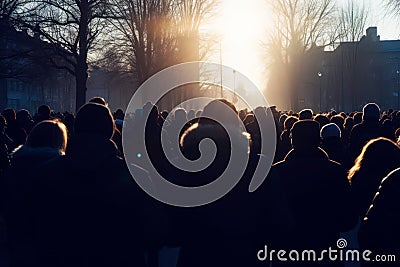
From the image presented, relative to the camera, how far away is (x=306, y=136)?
5.06 m

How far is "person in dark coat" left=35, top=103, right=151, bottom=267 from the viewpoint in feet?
12.8

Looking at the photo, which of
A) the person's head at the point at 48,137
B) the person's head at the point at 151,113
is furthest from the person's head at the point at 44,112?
the person's head at the point at 48,137

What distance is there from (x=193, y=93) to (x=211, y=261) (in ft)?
147

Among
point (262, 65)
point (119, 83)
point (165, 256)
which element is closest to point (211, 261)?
point (165, 256)

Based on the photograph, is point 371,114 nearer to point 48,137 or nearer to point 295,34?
point 48,137

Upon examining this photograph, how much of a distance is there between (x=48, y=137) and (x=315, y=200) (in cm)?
198

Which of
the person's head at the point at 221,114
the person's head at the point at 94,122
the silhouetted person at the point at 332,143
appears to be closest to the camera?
the person's head at the point at 94,122

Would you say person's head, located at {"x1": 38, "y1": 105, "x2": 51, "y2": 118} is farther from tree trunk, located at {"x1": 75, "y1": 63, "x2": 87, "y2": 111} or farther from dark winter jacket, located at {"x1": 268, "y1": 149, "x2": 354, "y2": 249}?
tree trunk, located at {"x1": 75, "y1": 63, "x2": 87, "y2": 111}

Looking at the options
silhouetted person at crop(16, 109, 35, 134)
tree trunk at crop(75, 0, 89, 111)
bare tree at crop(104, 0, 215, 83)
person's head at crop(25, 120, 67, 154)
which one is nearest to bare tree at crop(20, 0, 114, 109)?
tree trunk at crop(75, 0, 89, 111)

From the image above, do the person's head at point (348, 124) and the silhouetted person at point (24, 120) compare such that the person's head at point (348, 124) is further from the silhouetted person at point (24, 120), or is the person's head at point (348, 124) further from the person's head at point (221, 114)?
the person's head at point (221, 114)

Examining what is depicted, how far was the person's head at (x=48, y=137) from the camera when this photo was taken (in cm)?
490

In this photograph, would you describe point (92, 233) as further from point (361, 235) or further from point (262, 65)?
point (262, 65)

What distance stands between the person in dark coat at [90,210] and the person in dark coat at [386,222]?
4.76 ft

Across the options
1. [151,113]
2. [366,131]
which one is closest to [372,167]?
[366,131]
